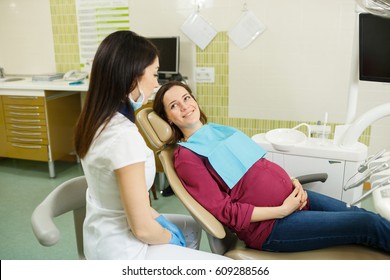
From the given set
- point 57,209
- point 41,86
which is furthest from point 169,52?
point 57,209

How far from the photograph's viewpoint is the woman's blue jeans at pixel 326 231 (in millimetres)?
1360

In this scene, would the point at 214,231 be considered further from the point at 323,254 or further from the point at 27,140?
the point at 27,140

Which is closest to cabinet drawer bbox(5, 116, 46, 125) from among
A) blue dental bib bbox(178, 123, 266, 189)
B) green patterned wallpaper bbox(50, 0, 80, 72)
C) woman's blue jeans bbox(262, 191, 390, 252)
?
green patterned wallpaper bbox(50, 0, 80, 72)

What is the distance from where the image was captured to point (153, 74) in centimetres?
129

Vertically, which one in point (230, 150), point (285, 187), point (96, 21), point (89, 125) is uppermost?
point (96, 21)

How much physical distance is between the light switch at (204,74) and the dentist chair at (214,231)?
1946 millimetres

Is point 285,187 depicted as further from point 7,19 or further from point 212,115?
point 7,19

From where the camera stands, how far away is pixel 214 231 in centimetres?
132

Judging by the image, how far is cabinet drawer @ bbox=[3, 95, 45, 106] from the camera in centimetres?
342

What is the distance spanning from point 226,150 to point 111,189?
1.80 feet

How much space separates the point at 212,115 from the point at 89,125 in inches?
95.3
